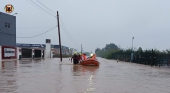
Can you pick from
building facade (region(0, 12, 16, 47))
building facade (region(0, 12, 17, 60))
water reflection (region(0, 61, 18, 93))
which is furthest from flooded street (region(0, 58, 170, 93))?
building facade (region(0, 12, 16, 47))

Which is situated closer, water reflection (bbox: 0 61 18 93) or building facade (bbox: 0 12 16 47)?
water reflection (bbox: 0 61 18 93)

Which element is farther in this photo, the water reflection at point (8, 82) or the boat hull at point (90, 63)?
the boat hull at point (90, 63)

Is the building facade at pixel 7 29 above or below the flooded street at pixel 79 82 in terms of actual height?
above

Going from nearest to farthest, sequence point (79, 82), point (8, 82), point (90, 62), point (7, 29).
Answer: point (8, 82) < point (79, 82) < point (90, 62) < point (7, 29)

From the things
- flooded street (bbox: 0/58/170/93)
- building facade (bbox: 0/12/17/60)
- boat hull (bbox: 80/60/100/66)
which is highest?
building facade (bbox: 0/12/17/60)

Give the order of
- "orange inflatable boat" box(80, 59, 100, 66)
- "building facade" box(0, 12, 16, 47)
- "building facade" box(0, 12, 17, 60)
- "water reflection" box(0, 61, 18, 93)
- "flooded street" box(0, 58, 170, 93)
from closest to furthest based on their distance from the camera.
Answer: "water reflection" box(0, 61, 18, 93)
"flooded street" box(0, 58, 170, 93)
"orange inflatable boat" box(80, 59, 100, 66)
"building facade" box(0, 12, 17, 60)
"building facade" box(0, 12, 16, 47)

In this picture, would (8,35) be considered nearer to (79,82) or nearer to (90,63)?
(90,63)

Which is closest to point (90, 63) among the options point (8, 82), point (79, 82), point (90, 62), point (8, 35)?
point (90, 62)

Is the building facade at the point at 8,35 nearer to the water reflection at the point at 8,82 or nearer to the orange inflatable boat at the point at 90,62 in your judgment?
the orange inflatable boat at the point at 90,62

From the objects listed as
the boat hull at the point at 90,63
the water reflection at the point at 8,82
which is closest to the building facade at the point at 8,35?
the boat hull at the point at 90,63

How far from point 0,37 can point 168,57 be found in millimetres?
29038

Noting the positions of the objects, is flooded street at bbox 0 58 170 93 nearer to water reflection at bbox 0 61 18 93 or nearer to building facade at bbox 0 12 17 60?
water reflection at bbox 0 61 18 93

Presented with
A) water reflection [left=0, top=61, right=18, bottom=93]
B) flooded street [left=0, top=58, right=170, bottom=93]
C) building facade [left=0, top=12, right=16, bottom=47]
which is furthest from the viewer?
building facade [left=0, top=12, right=16, bottom=47]

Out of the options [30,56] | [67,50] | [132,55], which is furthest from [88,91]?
[67,50]
